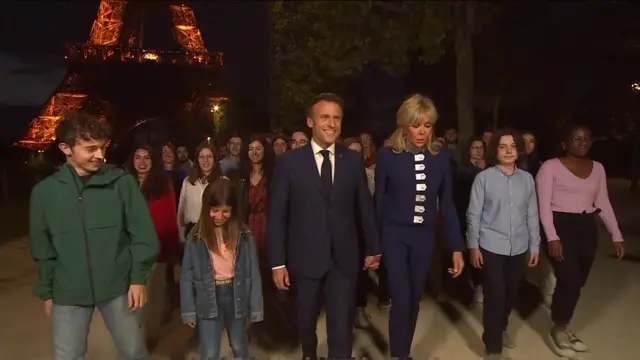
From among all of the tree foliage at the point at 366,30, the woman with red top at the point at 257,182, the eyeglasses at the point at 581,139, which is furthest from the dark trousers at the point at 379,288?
the tree foliage at the point at 366,30

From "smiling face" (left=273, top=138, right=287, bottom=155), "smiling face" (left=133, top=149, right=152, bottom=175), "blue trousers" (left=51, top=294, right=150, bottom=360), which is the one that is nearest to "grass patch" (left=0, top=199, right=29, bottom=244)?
"smiling face" (left=273, top=138, right=287, bottom=155)

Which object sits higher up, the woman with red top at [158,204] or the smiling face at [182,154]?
the smiling face at [182,154]

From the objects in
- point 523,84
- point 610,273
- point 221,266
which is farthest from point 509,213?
point 523,84

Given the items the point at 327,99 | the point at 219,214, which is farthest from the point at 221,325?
the point at 327,99

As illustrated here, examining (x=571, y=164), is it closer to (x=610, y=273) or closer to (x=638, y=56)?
(x=610, y=273)

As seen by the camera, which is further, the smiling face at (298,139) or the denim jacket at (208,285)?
the smiling face at (298,139)

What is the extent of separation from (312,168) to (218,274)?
28.8 inches

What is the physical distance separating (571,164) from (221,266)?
7.45ft

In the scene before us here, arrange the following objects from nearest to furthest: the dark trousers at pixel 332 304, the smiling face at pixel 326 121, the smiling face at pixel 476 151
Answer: the smiling face at pixel 326 121 < the dark trousers at pixel 332 304 < the smiling face at pixel 476 151

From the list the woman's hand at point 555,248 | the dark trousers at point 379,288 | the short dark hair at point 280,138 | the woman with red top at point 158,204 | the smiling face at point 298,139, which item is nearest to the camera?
the woman's hand at point 555,248

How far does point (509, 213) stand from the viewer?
366 cm

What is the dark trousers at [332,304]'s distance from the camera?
10.6 ft

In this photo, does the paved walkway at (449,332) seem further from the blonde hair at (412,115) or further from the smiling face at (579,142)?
the blonde hair at (412,115)

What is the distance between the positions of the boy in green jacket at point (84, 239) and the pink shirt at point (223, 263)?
1.70 feet
